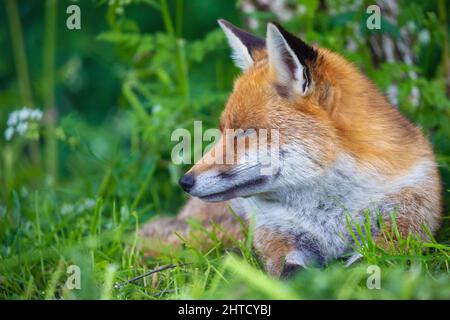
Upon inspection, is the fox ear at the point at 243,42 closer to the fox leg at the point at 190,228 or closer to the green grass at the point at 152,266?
the fox leg at the point at 190,228

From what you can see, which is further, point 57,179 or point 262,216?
point 57,179

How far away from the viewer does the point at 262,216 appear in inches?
167

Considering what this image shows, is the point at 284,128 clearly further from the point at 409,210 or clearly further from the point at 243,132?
the point at 409,210

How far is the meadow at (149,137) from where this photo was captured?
11.9 feet

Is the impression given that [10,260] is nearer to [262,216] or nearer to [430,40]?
[262,216]

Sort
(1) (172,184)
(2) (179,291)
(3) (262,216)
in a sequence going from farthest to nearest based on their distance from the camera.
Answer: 1. (1) (172,184)
2. (3) (262,216)
3. (2) (179,291)

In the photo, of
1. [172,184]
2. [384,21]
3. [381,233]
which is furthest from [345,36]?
[381,233]

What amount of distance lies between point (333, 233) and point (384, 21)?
1.93 meters

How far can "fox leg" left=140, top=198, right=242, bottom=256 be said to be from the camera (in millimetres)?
4711

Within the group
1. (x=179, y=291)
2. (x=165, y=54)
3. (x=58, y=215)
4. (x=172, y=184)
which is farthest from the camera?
(x=172, y=184)

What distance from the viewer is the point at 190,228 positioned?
4984 mm

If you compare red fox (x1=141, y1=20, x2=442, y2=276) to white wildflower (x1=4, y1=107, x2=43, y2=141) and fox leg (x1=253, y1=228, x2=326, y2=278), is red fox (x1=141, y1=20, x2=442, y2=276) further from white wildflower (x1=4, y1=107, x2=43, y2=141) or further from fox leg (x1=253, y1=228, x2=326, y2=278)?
white wildflower (x1=4, y1=107, x2=43, y2=141)

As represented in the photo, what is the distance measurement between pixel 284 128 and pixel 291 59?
0.38 m

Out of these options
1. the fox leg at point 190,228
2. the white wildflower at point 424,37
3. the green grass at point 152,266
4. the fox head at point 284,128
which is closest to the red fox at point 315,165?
the fox head at point 284,128
